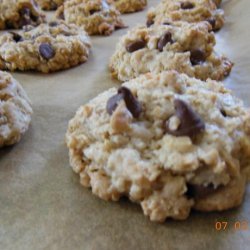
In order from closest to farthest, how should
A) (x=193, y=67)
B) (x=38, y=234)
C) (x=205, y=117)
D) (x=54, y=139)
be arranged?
Result: 1. (x=38, y=234)
2. (x=205, y=117)
3. (x=54, y=139)
4. (x=193, y=67)

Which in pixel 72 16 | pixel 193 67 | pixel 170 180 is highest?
pixel 170 180

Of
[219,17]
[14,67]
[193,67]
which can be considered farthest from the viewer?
[219,17]

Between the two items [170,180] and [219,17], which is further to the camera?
[219,17]

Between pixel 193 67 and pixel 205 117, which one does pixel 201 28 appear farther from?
pixel 205 117

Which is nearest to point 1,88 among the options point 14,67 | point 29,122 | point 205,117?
point 29,122

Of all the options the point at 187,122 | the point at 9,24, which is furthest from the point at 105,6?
the point at 187,122

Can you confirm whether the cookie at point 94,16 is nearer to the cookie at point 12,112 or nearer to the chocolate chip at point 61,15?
the chocolate chip at point 61,15

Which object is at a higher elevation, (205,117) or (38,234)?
(205,117)
